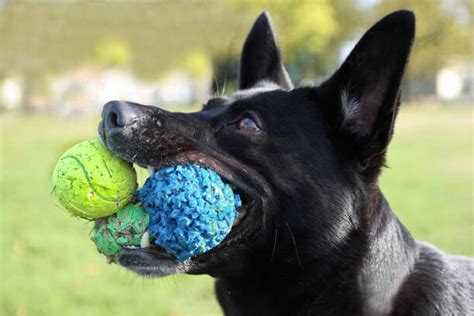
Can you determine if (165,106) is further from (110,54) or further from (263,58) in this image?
(110,54)

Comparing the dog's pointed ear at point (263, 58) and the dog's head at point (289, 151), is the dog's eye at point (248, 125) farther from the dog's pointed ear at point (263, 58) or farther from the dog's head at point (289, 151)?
the dog's pointed ear at point (263, 58)

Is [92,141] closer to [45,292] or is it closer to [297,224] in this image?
[297,224]

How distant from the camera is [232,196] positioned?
2.44 meters

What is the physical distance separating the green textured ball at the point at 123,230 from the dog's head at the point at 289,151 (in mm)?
61

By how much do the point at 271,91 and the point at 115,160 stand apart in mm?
925

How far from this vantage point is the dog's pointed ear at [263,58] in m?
3.63

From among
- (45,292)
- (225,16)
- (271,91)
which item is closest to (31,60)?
(225,16)

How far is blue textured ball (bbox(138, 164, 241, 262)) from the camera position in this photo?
2.34 metres

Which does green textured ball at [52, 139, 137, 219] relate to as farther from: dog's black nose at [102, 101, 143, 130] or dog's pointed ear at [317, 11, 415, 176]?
dog's pointed ear at [317, 11, 415, 176]

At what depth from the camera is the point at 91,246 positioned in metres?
7.01

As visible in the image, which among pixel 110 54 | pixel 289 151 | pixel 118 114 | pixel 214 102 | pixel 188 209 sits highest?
pixel 118 114

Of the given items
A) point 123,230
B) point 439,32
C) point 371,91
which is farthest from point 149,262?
point 439,32

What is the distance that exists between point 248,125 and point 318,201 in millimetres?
496

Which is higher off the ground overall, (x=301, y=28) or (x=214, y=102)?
(x=214, y=102)
